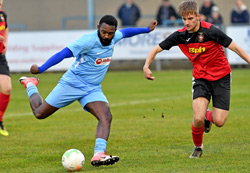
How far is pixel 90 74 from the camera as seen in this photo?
7.25 m

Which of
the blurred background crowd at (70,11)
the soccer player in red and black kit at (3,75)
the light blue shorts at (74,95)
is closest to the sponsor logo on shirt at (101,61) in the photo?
the light blue shorts at (74,95)

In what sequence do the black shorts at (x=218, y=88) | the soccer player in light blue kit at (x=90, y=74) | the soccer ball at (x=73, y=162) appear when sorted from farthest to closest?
the black shorts at (x=218, y=88), the soccer player in light blue kit at (x=90, y=74), the soccer ball at (x=73, y=162)

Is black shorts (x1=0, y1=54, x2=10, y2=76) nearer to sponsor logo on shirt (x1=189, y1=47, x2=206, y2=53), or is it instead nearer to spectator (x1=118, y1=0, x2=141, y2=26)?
sponsor logo on shirt (x1=189, y1=47, x2=206, y2=53)

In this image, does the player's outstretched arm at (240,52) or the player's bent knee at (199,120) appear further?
the player's bent knee at (199,120)

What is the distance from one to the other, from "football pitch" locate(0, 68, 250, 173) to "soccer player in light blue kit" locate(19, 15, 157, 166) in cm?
64

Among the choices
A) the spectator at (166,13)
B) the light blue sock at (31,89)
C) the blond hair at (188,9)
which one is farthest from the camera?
the spectator at (166,13)

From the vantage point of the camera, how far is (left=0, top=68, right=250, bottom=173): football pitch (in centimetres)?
705

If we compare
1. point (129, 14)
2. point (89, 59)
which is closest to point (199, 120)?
point (89, 59)

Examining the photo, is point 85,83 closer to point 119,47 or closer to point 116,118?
point 116,118

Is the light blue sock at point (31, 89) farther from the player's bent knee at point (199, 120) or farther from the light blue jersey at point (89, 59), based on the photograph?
the player's bent knee at point (199, 120)

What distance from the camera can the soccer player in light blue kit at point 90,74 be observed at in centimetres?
695

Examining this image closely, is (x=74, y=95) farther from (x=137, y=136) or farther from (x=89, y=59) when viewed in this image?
(x=137, y=136)

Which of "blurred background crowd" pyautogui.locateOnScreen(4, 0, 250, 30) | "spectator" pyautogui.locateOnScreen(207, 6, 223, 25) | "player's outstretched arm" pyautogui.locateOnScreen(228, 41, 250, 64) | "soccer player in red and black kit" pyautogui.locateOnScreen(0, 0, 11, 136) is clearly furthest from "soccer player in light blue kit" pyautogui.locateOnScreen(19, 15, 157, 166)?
"blurred background crowd" pyautogui.locateOnScreen(4, 0, 250, 30)

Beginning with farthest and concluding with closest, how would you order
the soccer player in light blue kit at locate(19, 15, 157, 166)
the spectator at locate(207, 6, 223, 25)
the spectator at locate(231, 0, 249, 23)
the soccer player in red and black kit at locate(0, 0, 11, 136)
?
the spectator at locate(231, 0, 249, 23) < the spectator at locate(207, 6, 223, 25) < the soccer player in red and black kit at locate(0, 0, 11, 136) < the soccer player in light blue kit at locate(19, 15, 157, 166)
